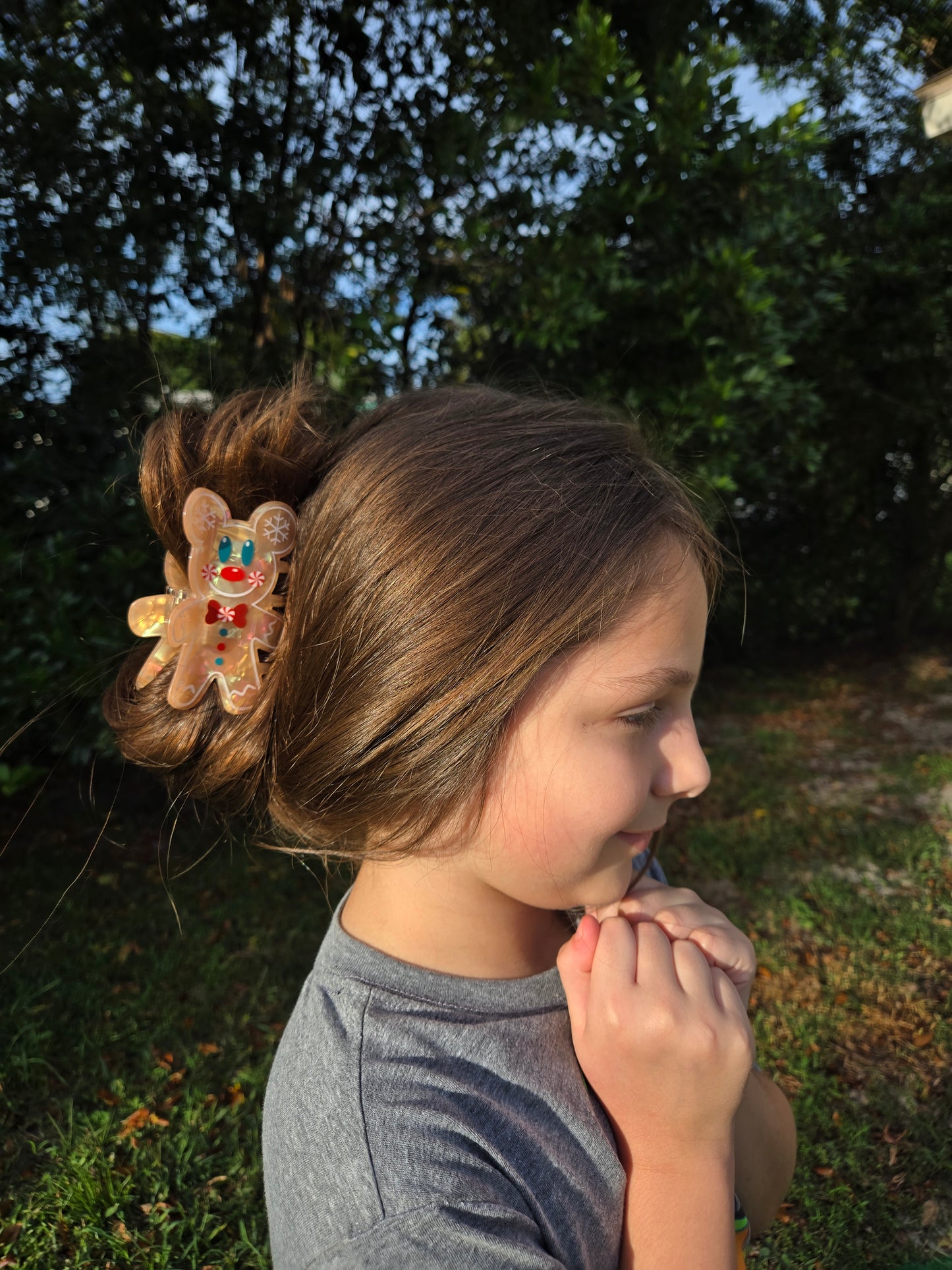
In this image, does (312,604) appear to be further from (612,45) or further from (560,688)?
(612,45)

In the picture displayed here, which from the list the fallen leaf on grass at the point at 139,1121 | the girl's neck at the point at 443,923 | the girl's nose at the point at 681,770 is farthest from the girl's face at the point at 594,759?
the fallen leaf on grass at the point at 139,1121

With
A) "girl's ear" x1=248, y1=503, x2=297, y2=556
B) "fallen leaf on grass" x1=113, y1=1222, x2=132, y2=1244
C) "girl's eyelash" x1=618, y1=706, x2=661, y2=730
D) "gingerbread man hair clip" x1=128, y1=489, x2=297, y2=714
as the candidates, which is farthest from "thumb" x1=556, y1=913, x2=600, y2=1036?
"fallen leaf on grass" x1=113, y1=1222, x2=132, y2=1244

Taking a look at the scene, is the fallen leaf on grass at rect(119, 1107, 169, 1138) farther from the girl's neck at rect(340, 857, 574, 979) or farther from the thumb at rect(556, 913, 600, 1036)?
the thumb at rect(556, 913, 600, 1036)

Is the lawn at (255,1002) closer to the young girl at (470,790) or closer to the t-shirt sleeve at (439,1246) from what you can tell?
the young girl at (470,790)

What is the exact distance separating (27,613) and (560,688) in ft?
9.82

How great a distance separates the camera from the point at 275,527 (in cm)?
147

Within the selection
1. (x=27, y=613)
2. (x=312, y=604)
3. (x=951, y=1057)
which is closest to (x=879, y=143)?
(x=951, y=1057)

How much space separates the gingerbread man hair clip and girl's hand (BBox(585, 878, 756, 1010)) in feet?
2.44

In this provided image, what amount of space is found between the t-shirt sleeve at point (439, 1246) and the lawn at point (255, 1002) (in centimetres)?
78

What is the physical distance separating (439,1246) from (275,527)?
3.47 feet

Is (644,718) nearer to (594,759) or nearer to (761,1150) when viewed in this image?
(594,759)

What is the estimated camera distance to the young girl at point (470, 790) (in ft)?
3.94

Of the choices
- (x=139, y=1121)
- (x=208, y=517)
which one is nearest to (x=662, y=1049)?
(x=208, y=517)

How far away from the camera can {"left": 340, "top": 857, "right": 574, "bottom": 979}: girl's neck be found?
1.44m
